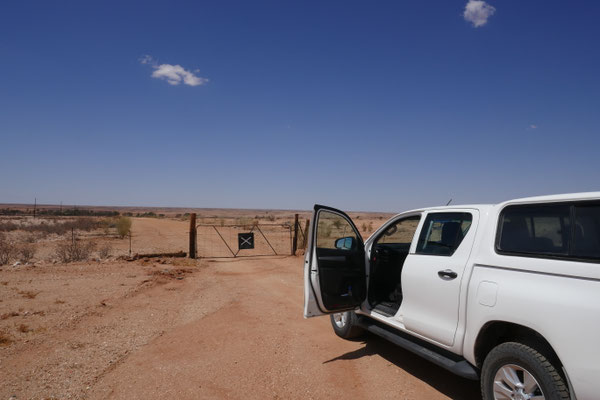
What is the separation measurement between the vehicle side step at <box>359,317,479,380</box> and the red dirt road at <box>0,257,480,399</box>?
0.45m

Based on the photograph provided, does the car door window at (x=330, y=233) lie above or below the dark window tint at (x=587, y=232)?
below

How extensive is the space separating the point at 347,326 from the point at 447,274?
229 cm

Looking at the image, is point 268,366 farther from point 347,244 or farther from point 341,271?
point 347,244

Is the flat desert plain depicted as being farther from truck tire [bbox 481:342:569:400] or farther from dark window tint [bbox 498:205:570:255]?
dark window tint [bbox 498:205:570:255]

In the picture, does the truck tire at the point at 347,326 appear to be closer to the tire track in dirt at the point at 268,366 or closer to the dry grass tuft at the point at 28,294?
the tire track in dirt at the point at 268,366

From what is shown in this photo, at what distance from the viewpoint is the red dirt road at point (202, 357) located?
4.34 m

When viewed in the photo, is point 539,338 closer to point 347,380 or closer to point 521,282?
point 521,282

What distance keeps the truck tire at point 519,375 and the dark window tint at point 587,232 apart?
33.8 inches

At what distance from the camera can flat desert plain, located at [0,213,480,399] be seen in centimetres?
436

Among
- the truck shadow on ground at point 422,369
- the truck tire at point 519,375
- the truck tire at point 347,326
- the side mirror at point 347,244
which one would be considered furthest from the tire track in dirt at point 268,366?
the side mirror at point 347,244

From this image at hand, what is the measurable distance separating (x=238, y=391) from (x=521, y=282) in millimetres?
3096

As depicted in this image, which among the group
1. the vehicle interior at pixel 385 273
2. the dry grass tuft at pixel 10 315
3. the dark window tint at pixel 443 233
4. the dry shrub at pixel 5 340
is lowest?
the dry shrub at pixel 5 340

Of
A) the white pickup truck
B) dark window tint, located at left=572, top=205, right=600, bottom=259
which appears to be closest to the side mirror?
the white pickup truck

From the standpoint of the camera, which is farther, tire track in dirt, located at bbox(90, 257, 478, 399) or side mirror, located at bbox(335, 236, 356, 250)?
side mirror, located at bbox(335, 236, 356, 250)
